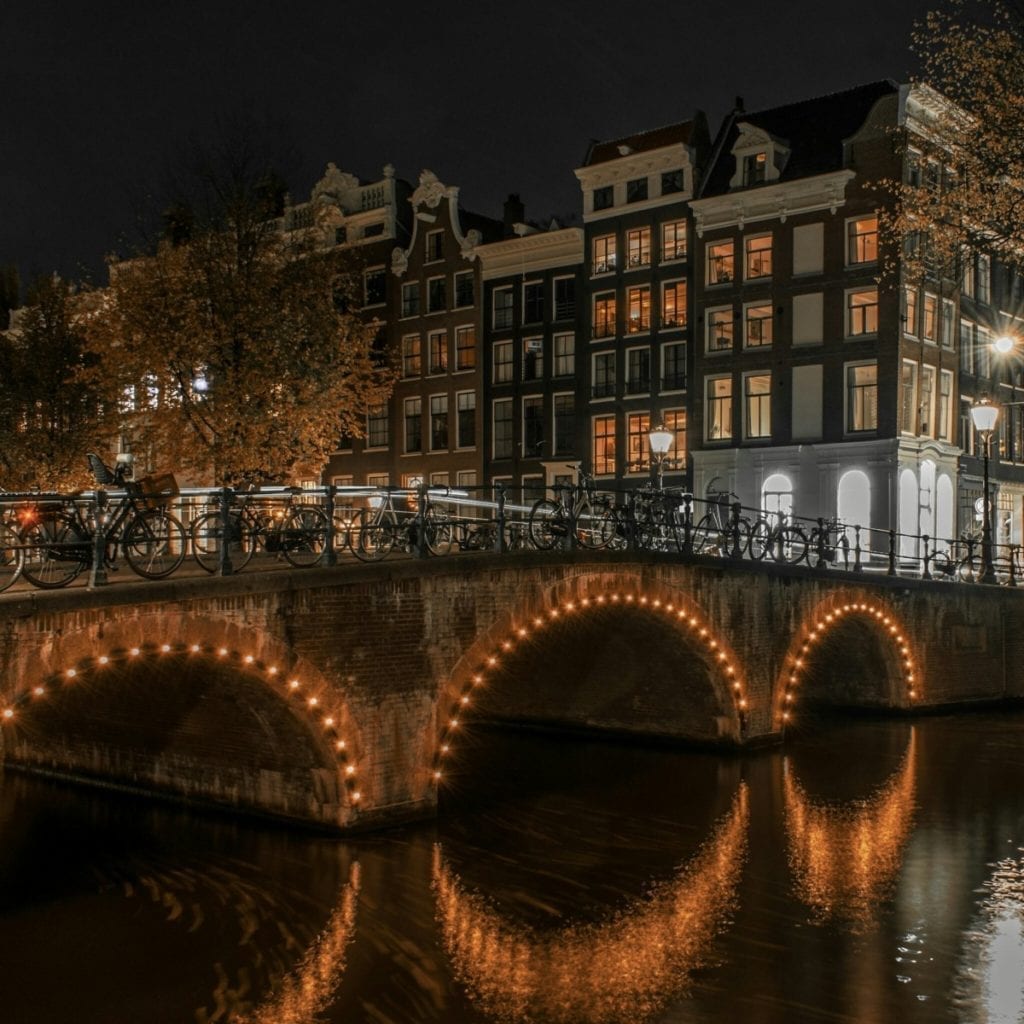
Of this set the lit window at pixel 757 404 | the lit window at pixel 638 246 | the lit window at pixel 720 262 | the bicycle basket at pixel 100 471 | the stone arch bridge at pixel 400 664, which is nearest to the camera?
the stone arch bridge at pixel 400 664

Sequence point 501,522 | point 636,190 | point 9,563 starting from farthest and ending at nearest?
point 636,190, point 501,522, point 9,563

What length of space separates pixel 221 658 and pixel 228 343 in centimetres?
1519

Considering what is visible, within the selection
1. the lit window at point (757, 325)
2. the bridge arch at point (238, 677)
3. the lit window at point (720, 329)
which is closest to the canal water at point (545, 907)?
the bridge arch at point (238, 677)

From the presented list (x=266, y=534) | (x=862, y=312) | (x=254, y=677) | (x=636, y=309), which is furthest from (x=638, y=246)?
(x=254, y=677)

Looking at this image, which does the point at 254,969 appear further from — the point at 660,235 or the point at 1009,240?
the point at 660,235

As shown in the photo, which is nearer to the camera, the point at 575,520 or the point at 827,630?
the point at 575,520

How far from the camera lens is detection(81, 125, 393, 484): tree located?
28406 millimetres

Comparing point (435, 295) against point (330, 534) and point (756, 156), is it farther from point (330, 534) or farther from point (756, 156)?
point (330, 534)

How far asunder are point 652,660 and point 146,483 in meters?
11.5

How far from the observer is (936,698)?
29.4 meters

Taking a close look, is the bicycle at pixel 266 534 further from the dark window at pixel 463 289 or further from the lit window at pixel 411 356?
the lit window at pixel 411 356

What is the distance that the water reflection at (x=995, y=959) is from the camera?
37.3 feet

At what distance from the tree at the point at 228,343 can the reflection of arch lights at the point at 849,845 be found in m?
13.8

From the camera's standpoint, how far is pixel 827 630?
86.3ft
